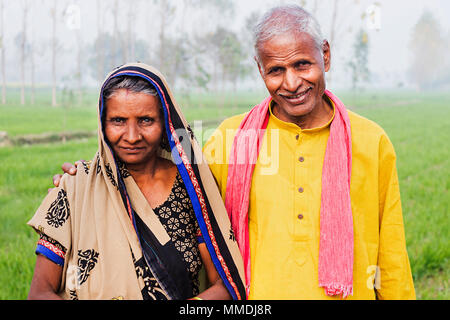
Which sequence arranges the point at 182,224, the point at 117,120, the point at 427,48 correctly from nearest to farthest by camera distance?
the point at 117,120 → the point at 182,224 → the point at 427,48

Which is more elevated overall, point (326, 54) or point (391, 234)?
point (326, 54)

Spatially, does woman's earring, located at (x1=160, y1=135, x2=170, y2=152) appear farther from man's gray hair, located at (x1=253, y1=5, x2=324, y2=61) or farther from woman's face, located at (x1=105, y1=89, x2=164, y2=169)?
man's gray hair, located at (x1=253, y1=5, x2=324, y2=61)

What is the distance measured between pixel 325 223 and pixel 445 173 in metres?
7.08

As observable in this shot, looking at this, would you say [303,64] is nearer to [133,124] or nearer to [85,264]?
[133,124]

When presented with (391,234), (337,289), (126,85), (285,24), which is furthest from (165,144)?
(391,234)

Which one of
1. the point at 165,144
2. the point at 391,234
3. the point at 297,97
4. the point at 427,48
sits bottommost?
the point at 391,234

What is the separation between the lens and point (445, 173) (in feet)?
26.3

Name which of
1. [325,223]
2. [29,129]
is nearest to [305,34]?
[325,223]

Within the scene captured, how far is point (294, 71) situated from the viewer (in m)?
1.91

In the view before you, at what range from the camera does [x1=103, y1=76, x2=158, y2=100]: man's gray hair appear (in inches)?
72.4

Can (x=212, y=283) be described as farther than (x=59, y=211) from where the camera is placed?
Yes

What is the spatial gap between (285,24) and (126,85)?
727mm

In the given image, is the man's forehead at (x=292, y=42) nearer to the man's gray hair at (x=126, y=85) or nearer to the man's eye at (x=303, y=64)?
the man's eye at (x=303, y=64)
